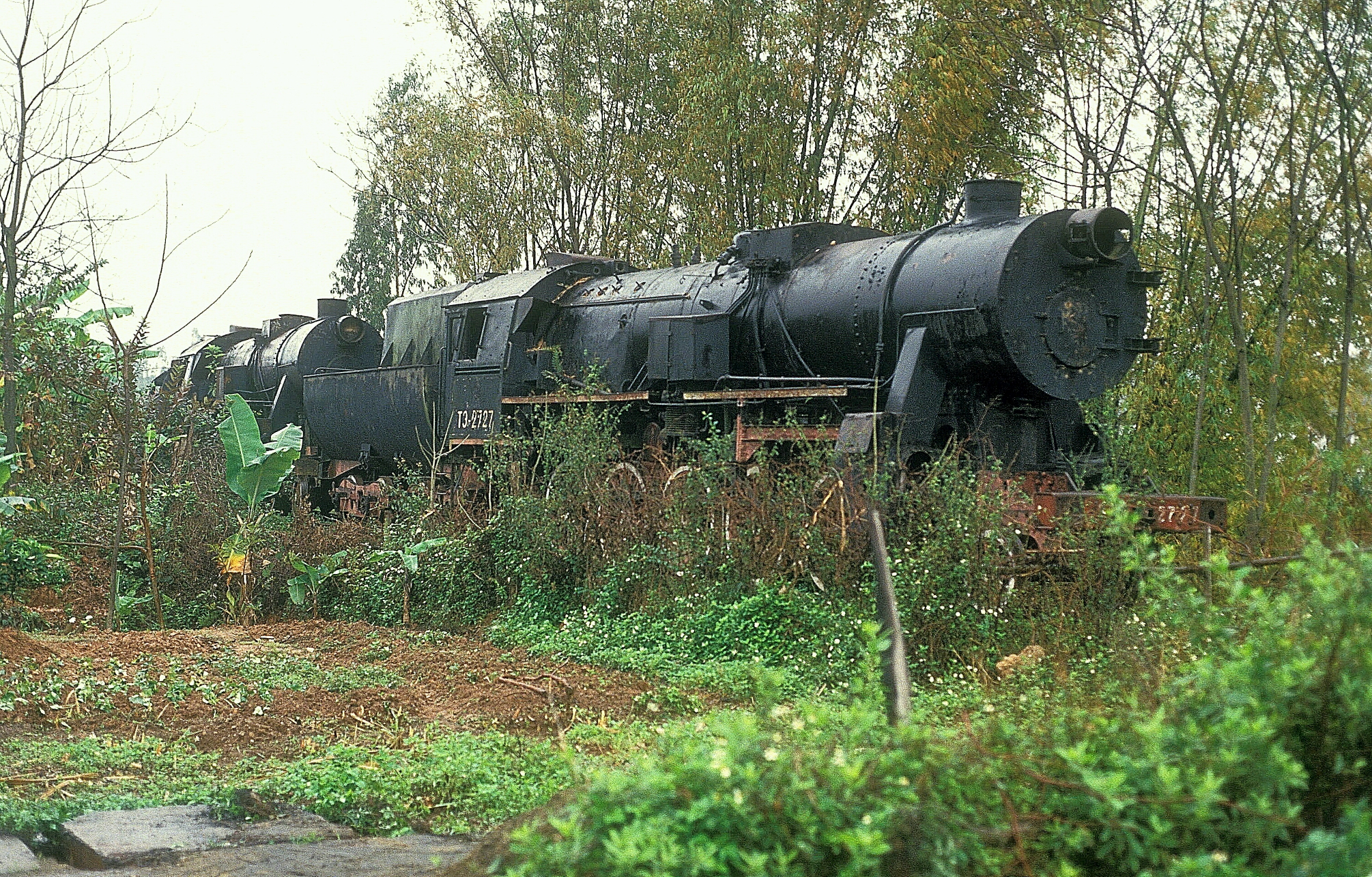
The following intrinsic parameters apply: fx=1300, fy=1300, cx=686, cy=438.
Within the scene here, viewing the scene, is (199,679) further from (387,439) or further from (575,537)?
(387,439)

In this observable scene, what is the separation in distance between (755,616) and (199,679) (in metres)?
3.46

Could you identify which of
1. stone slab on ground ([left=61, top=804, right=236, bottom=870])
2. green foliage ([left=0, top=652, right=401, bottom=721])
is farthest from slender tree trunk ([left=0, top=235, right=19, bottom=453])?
stone slab on ground ([left=61, top=804, right=236, bottom=870])

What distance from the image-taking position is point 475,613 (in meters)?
10.9

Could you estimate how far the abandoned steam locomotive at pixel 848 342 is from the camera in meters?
10.2

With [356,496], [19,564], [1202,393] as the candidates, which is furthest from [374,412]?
[1202,393]

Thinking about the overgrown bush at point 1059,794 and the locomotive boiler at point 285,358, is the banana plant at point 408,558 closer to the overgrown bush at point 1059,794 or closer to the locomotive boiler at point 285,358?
the overgrown bush at point 1059,794

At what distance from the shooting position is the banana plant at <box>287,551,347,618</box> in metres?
Result: 11.6

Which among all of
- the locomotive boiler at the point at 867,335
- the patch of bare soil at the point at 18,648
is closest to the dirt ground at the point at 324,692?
the patch of bare soil at the point at 18,648

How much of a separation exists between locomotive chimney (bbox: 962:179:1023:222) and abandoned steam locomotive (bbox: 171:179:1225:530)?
0.02 meters

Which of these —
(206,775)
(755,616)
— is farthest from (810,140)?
(206,775)

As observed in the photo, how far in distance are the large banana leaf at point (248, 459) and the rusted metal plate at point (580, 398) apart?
2666mm

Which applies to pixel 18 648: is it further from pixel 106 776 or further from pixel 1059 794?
pixel 1059 794

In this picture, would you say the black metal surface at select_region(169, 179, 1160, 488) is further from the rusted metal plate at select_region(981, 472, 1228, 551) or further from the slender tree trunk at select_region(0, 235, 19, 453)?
the slender tree trunk at select_region(0, 235, 19, 453)

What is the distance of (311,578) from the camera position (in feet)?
38.2
